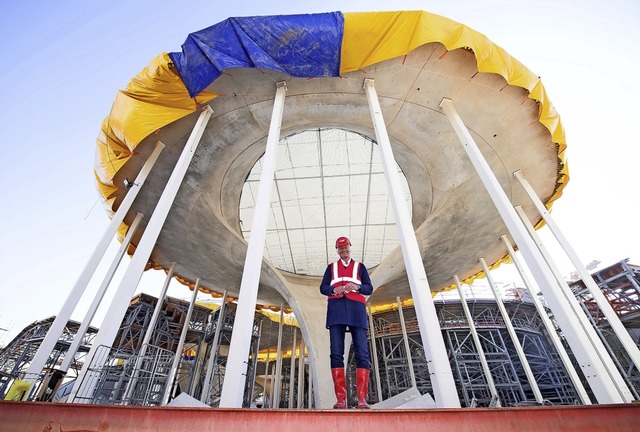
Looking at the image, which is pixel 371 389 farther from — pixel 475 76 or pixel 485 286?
pixel 475 76

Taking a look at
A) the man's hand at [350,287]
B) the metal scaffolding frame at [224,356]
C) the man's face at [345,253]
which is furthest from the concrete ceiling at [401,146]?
the metal scaffolding frame at [224,356]

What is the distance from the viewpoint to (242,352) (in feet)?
10.9

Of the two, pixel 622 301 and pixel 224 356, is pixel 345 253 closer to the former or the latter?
pixel 224 356

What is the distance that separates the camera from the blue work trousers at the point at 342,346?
3283mm

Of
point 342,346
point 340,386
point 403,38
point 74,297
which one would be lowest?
point 340,386

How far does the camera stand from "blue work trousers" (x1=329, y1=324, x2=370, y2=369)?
129 inches

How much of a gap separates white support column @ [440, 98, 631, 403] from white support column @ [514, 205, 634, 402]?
13 centimetres

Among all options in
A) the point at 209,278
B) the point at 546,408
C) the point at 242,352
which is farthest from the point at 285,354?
the point at 546,408

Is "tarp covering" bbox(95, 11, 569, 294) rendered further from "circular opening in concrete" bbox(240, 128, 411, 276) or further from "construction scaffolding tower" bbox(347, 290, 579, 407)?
"construction scaffolding tower" bbox(347, 290, 579, 407)

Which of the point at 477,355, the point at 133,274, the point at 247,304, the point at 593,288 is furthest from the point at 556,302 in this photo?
the point at 477,355

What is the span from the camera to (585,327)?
22.7ft

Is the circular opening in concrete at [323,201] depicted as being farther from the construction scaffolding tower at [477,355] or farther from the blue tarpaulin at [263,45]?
the construction scaffolding tower at [477,355]

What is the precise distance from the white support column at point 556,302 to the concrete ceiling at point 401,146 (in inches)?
53.6

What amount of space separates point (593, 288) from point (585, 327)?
0.93 metres
